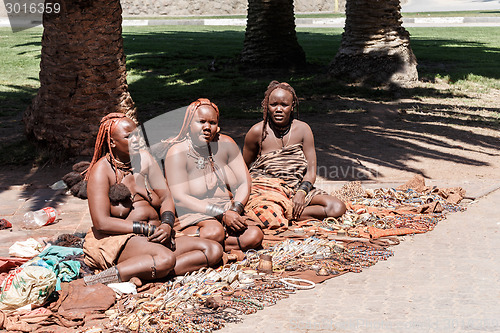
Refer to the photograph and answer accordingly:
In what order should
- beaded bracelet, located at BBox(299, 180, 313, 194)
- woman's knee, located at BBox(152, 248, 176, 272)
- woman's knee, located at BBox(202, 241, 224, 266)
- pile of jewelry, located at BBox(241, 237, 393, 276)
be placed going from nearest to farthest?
woman's knee, located at BBox(152, 248, 176, 272) → woman's knee, located at BBox(202, 241, 224, 266) → pile of jewelry, located at BBox(241, 237, 393, 276) → beaded bracelet, located at BBox(299, 180, 313, 194)

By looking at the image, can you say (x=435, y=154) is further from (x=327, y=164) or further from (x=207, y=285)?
(x=207, y=285)

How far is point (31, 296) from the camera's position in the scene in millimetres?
4066

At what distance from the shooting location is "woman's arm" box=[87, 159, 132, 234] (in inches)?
181

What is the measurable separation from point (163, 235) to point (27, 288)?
100 centimetres

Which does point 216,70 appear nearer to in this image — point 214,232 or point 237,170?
point 237,170

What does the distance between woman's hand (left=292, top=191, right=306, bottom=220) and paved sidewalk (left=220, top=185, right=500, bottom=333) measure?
987mm

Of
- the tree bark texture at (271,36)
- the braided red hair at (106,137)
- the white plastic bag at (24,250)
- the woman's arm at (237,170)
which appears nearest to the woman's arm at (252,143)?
the woman's arm at (237,170)

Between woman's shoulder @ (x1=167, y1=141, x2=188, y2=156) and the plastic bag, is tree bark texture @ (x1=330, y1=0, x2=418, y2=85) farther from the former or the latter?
the plastic bag

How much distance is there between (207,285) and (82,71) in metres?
4.54

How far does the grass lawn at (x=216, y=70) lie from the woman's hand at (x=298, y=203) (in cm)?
477

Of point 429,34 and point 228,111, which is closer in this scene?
point 228,111

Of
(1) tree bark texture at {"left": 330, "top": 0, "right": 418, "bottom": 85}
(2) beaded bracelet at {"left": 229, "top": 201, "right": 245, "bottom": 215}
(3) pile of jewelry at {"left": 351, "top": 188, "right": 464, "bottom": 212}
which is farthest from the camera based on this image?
(1) tree bark texture at {"left": 330, "top": 0, "right": 418, "bottom": 85}

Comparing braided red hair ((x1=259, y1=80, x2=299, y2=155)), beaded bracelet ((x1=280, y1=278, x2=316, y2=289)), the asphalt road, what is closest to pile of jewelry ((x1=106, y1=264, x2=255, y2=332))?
beaded bracelet ((x1=280, y1=278, x2=316, y2=289))

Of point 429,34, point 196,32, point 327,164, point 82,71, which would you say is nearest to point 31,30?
point 196,32
